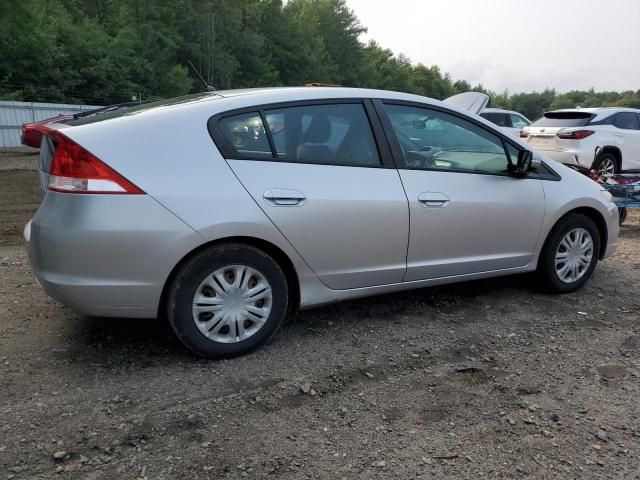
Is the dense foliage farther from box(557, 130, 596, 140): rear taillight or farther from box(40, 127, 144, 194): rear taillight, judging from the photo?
box(40, 127, 144, 194): rear taillight

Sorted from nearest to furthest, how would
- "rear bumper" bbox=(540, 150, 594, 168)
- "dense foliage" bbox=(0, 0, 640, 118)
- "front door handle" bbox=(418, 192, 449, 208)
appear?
"front door handle" bbox=(418, 192, 449, 208), "rear bumper" bbox=(540, 150, 594, 168), "dense foliage" bbox=(0, 0, 640, 118)

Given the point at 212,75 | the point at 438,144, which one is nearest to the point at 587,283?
the point at 438,144

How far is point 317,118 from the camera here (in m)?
3.53

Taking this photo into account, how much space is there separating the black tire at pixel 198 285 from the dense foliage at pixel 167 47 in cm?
2164

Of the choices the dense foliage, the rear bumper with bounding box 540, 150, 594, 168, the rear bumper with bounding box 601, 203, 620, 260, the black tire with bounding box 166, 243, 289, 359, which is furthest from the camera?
the dense foliage

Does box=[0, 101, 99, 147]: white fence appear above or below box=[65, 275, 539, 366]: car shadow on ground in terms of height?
above

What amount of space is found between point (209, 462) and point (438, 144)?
262cm

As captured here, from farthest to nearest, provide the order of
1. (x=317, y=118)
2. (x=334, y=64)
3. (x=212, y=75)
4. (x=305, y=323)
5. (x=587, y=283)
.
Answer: (x=334, y=64) → (x=212, y=75) → (x=587, y=283) → (x=305, y=323) → (x=317, y=118)

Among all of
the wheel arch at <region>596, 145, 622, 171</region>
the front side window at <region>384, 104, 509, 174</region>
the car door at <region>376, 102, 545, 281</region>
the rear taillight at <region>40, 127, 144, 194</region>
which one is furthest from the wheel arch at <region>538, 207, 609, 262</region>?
the wheel arch at <region>596, 145, 622, 171</region>

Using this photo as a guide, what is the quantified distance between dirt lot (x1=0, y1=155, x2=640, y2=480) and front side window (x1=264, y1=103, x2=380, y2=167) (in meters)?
1.18

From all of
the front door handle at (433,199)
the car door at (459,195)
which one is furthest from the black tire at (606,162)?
the front door handle at (433,199)

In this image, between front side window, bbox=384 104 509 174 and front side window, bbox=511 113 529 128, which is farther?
front side window, bbox=511 113 529 128

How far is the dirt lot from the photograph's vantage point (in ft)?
7.93

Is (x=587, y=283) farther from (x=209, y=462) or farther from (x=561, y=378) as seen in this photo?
(x=209, y=462)
